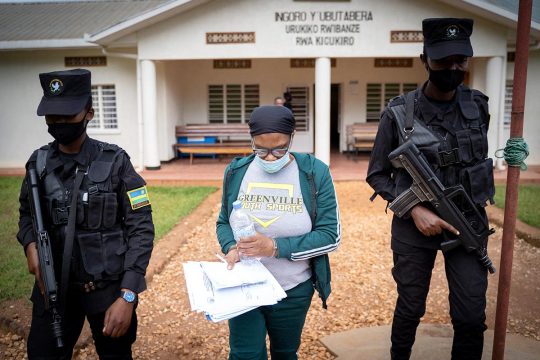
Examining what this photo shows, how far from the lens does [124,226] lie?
273cm

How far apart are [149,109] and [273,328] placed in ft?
35.2

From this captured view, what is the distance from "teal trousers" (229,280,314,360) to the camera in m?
2.53

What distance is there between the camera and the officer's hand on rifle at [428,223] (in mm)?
2748

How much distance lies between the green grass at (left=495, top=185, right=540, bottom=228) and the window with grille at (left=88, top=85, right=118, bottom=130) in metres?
10.2

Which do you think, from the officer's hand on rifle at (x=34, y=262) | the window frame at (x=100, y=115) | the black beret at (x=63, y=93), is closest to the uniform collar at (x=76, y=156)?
the black beret at (x=63, y=93)

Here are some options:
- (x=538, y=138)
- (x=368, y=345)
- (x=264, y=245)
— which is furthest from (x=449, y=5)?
(x=264, y=245)

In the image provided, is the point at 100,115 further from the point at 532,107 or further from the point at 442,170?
the point at 442,170

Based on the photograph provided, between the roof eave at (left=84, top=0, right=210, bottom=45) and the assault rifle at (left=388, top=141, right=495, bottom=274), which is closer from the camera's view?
the assault rifle at (left=388, top=141, right=495, bottom=274)

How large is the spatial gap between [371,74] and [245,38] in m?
4.93

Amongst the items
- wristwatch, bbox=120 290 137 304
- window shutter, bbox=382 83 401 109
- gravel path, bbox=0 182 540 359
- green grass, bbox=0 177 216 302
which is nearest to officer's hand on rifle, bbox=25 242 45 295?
wristwatch, bbox=120 290 137 304

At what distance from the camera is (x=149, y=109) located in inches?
494

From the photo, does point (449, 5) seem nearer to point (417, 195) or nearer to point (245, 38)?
point (245, 38)

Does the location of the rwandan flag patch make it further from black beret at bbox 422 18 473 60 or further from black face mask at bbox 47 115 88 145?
black beret at bbox 422 18 473 60

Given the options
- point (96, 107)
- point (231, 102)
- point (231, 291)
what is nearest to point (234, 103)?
point (231, 102)
